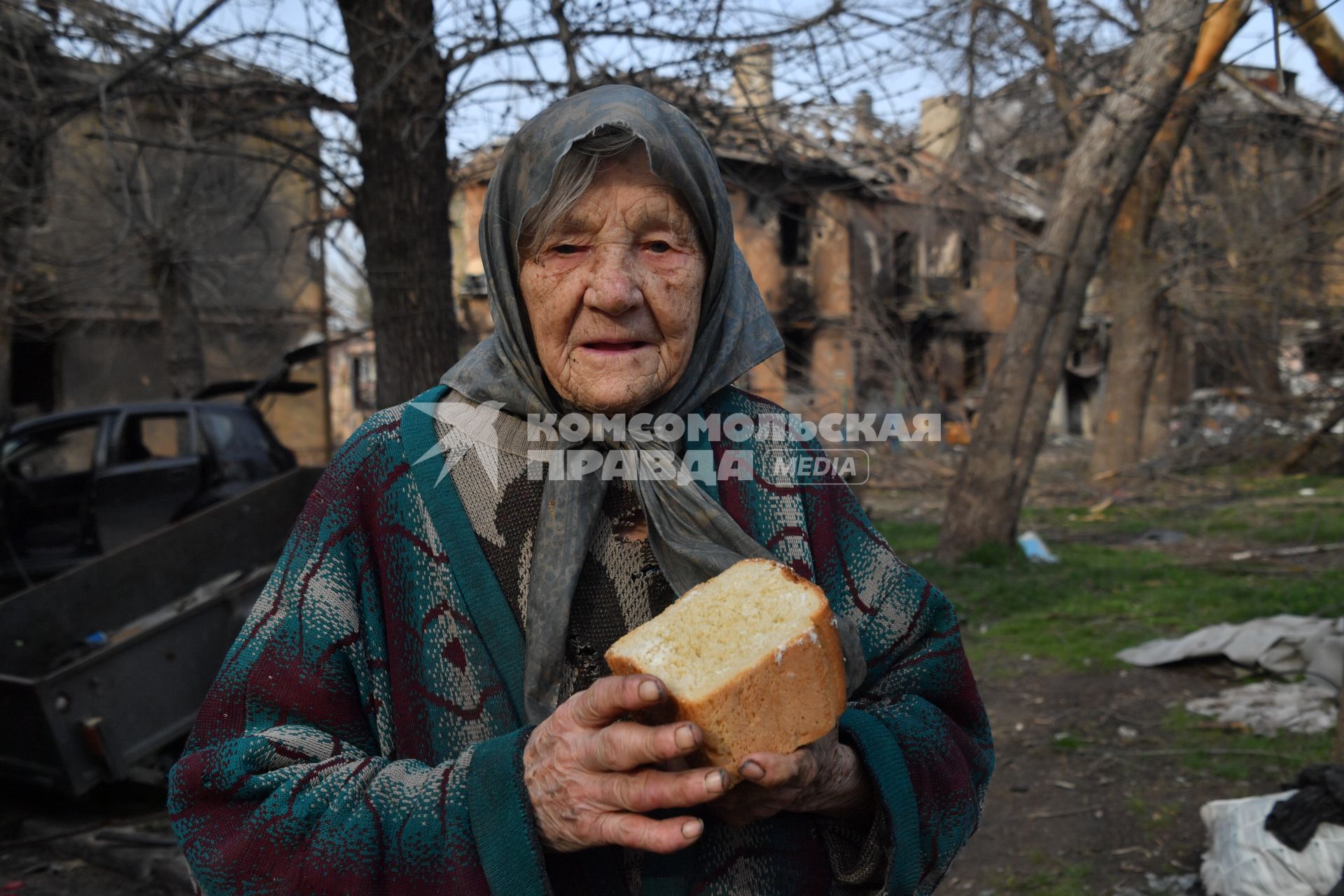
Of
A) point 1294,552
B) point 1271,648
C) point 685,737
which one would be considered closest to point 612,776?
point 685,737

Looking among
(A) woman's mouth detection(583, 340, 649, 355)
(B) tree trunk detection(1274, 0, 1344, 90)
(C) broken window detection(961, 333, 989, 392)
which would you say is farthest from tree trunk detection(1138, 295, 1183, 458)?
(A) woman's mouth detection(583, 340, 649, 355)

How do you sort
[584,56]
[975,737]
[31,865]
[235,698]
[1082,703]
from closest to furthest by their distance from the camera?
[235,698]
[975,737]
[584,56]
[31,865]
[1082,703]

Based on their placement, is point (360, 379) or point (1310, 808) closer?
point (1310, 808)

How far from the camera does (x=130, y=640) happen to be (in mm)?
4758

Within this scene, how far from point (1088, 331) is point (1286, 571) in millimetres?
23543

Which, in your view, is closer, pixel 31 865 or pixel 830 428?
pixel 830 428

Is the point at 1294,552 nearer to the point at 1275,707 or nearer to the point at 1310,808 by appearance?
the point at 1275,707

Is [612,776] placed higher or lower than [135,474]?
higher

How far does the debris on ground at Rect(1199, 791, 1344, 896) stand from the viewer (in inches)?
122

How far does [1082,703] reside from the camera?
5.41 meters

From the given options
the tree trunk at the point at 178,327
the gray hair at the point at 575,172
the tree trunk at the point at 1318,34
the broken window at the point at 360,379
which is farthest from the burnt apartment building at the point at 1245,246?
the broken window at the point at 360,379

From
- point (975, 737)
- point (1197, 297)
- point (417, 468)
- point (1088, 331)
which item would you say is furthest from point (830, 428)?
point (1088, 331)

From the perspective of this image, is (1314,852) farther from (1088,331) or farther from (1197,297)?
(1088,331)

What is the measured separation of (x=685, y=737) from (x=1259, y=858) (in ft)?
10.1
